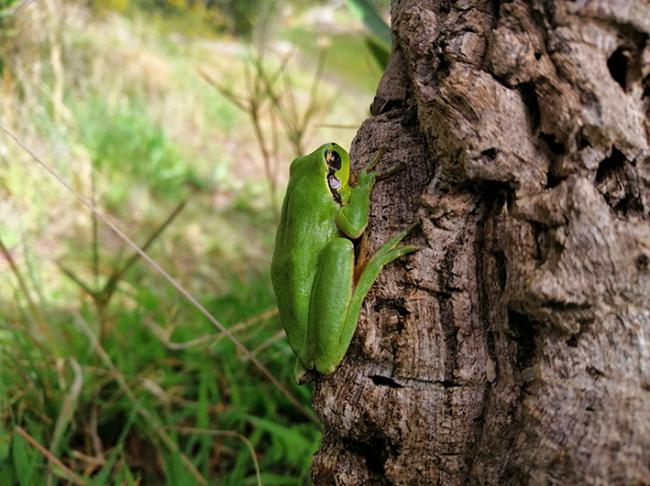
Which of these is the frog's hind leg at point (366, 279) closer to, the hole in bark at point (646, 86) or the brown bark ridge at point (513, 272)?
the brown bark ridge at point (513, 272)

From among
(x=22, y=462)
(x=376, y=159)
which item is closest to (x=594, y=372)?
(x=376, y=159)

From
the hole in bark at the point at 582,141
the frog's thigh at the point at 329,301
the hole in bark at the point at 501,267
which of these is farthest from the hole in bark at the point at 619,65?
the frog's thigh at the point at 329,301

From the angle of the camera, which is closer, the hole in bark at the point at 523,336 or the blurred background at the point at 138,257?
the hole in bark at the point at 523,336

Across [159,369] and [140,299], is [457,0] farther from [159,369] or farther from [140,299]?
[140,299]

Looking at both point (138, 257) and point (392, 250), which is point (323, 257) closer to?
point (392, 250)

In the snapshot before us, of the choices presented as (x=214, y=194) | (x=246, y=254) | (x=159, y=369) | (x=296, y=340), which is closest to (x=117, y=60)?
(x=214, y=194)

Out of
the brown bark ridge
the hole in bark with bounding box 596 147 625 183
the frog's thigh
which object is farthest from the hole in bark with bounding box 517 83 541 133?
the frog's thigh

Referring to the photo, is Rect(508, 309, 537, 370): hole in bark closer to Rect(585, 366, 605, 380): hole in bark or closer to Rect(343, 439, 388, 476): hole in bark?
Rect(585, 366, 605, 380): hole in bark
